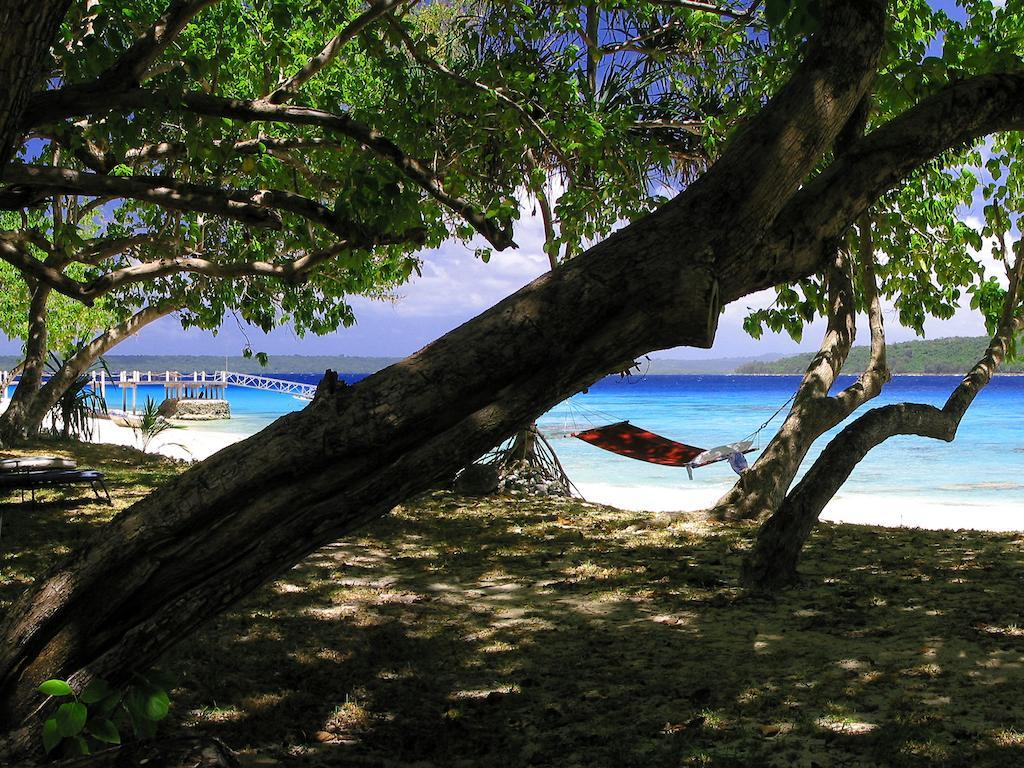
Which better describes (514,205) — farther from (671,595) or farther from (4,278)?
(4,278)

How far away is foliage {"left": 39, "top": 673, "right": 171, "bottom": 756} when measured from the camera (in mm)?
2031

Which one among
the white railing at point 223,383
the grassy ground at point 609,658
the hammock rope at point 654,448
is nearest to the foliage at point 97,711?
the grassy ground at point 609,658

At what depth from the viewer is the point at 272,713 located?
3.19 metres

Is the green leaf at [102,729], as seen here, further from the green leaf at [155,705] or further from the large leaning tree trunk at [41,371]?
the large leaning tree trunk at [41,371]

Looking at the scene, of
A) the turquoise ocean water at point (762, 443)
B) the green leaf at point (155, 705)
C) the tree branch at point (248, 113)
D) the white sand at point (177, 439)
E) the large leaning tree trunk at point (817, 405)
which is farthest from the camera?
the white sand at point (177, 439)

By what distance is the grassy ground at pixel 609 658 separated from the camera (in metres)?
2.86

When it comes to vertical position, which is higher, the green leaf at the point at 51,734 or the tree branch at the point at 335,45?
the tree branch at the point at 335,45

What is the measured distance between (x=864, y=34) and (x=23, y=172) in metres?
4.04

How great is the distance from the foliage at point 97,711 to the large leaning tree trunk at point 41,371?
10273 mm

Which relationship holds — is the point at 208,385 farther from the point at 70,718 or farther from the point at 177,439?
the point at 70,718

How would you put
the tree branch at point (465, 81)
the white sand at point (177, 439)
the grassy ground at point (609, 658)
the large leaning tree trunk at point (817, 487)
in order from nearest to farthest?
the grassy ground at point (609, 658) < the large leaning tree trunk at point (817, 487) < the tree branch at point (465, 81) < the white sand at point (177, 439)

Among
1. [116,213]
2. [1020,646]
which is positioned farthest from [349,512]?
[116,213]

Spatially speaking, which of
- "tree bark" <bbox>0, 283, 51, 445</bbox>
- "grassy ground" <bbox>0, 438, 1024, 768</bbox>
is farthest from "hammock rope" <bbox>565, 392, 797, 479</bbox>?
"tree bark" <bbox>0, 283, 51, 445</bbox>

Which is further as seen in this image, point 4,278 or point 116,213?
point 4,278
